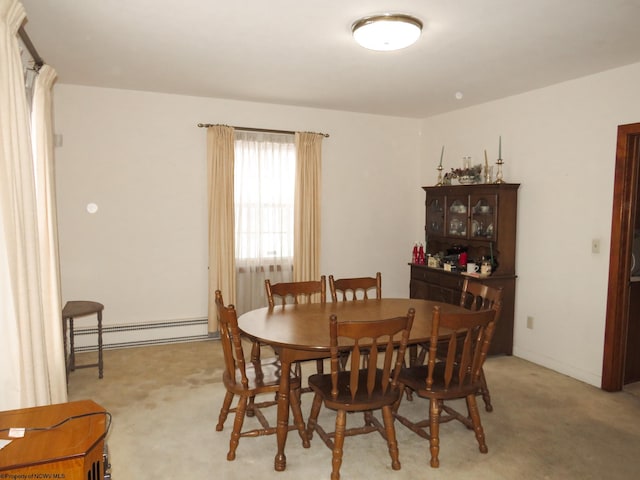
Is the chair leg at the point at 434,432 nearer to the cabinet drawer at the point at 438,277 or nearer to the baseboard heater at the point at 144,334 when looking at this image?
the cabinet drawer at the point at 438,277

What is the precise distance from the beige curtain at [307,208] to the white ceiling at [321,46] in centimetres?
65

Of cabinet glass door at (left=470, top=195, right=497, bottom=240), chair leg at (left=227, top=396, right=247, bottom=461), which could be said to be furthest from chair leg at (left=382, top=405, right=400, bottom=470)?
cabinet glass door at (left=470, top=195, right=497, bottom=240)

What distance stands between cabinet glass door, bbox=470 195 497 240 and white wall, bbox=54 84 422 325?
5.20ft

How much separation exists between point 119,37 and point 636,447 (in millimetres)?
4237

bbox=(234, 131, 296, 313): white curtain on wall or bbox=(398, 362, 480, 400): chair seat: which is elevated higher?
bbox=(234, 131, 296, 313): white curtain on wall

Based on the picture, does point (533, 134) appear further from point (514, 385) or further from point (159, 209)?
point (159, 209)

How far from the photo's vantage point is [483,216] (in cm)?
454

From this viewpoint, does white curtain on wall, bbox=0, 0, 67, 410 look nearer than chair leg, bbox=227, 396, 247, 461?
Yes

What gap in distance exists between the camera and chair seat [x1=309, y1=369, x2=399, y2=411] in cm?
241

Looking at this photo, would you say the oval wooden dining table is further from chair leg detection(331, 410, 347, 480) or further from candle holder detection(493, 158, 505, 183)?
candle holder detection(493, 158, 505, 183)

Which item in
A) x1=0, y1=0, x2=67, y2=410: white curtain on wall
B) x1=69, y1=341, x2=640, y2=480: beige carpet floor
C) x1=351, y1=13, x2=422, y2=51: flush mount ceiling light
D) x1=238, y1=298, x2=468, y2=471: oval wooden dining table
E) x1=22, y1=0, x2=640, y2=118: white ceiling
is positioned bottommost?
x1=69, y1=341, x2=640, y2=480: beige carpet floor

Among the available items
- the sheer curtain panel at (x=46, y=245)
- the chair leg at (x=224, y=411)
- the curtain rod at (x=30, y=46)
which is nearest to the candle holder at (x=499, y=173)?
the chair leg at (x=224, y=411)

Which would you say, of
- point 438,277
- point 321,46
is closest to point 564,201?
point 438,277

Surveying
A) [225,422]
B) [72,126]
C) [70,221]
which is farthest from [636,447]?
[72,126]
